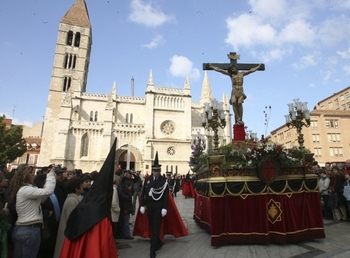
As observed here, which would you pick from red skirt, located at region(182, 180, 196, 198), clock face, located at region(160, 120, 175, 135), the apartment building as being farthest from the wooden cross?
the apartment building

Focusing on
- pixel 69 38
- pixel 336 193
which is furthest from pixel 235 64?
pixel 69 38

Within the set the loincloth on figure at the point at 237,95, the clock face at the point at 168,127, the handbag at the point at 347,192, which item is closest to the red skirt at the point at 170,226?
the loincloth on figure at the point at 237,95

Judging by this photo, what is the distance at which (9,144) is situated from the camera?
29.5 metres

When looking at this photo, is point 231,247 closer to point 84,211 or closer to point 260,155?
point 260,155

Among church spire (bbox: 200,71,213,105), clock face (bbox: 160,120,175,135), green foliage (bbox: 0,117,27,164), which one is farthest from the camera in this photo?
church spire (bbox: 200,71,213,105)

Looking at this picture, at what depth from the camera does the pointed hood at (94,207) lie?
2955mm

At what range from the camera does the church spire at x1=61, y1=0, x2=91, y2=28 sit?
133ft

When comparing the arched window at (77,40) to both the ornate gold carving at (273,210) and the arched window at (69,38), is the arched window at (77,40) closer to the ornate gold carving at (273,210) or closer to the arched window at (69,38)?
the arched window at (69,38)

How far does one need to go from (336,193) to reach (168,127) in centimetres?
2708

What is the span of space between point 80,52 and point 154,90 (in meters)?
15.9

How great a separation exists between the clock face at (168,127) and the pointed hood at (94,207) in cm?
3024

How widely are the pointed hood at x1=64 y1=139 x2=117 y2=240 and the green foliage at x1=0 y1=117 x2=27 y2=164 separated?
1265 inches

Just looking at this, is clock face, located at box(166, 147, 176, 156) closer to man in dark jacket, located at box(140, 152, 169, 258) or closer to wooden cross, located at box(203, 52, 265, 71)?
wooden cross, located at box(203, 52, 265, 71)

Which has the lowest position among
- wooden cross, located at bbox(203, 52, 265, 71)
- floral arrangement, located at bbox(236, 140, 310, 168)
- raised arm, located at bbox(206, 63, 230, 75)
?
floral arrangement, located at bbox(236, 140, 310, 168)
